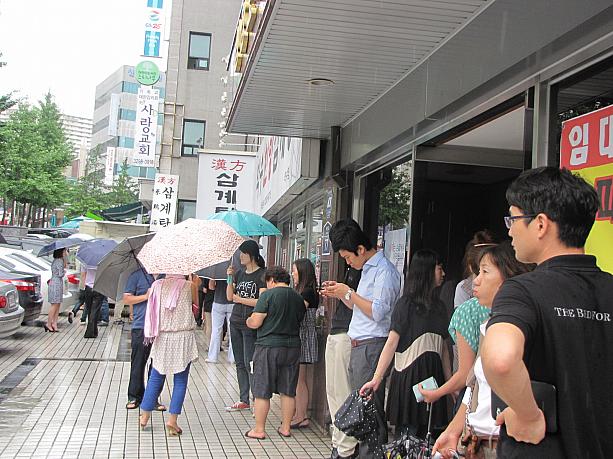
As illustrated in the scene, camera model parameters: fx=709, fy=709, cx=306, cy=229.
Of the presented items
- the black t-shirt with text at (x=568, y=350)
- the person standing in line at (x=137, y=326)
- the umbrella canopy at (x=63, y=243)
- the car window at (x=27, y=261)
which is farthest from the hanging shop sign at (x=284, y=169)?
the black t-shirt with text at (x=568, y=350)

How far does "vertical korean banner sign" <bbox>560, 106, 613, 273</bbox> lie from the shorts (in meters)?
4.03

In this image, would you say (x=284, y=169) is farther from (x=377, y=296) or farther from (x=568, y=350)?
(x=568, y=350)

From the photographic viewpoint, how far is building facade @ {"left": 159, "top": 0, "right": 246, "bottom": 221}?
27.8 m

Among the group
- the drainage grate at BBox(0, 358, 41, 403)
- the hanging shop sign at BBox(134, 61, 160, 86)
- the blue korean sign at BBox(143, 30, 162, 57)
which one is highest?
the blue korean sign at BBox(143, 30, 162, 57)

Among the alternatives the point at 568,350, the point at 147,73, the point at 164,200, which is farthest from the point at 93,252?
the point at 568,350

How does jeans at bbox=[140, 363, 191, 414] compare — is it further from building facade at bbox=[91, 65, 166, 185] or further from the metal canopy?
building facade at bbox=[91, 65, 166, 185]

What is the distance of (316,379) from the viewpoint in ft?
26.5

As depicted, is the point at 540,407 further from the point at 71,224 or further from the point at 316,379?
the point at 71,224

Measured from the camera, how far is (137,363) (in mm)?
7938

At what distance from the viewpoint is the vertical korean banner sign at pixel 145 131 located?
26.9m

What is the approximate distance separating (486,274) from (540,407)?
1.30 m

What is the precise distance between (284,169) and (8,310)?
526cm

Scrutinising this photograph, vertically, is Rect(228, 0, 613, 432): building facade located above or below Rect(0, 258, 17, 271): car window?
above

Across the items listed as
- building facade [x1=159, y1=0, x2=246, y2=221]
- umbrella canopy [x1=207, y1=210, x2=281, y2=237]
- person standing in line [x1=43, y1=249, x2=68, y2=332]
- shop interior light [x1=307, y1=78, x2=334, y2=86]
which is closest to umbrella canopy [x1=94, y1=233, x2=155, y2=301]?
umbrella canopy [x1=207, y1=210, x2=281, y2=237]
